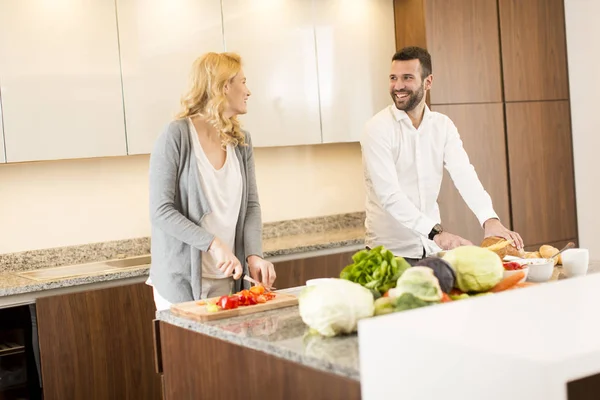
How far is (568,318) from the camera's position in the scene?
1.49 metres

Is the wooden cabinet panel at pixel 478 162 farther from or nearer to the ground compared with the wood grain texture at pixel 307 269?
farther from the ground

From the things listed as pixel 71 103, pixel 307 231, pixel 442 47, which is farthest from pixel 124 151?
pixel 442 47

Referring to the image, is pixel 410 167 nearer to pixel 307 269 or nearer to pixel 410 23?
pixel 307 269

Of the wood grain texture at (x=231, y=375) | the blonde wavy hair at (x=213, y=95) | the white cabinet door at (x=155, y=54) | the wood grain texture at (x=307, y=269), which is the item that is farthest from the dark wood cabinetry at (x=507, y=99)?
the wood grain texture at (x=231, y=375)

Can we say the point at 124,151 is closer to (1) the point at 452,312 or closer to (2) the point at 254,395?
(2) the point at 254,395

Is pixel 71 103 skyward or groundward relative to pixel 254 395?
skyward

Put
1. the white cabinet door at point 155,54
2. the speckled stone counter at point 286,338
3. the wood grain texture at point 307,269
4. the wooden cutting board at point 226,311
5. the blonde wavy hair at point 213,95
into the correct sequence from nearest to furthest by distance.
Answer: the speckled stone counter at point 286,338
the wooden cutting board at point 226,311
the blonde wavy hair at point 213,95
the white cabinet door at point 155,54
the wood grain texture at point 307,269

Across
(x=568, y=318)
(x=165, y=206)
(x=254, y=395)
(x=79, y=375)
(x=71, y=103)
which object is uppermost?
(x=71, y=103)

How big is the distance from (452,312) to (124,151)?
242cm

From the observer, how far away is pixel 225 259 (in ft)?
8.63

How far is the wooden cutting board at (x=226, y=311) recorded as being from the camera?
2117mm

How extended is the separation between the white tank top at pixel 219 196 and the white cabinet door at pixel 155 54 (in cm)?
94

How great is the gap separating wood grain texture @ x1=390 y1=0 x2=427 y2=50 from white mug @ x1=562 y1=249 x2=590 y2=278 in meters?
2.22

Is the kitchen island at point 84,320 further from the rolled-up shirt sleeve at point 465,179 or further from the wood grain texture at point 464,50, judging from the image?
the wood grain texture at point 464,50
